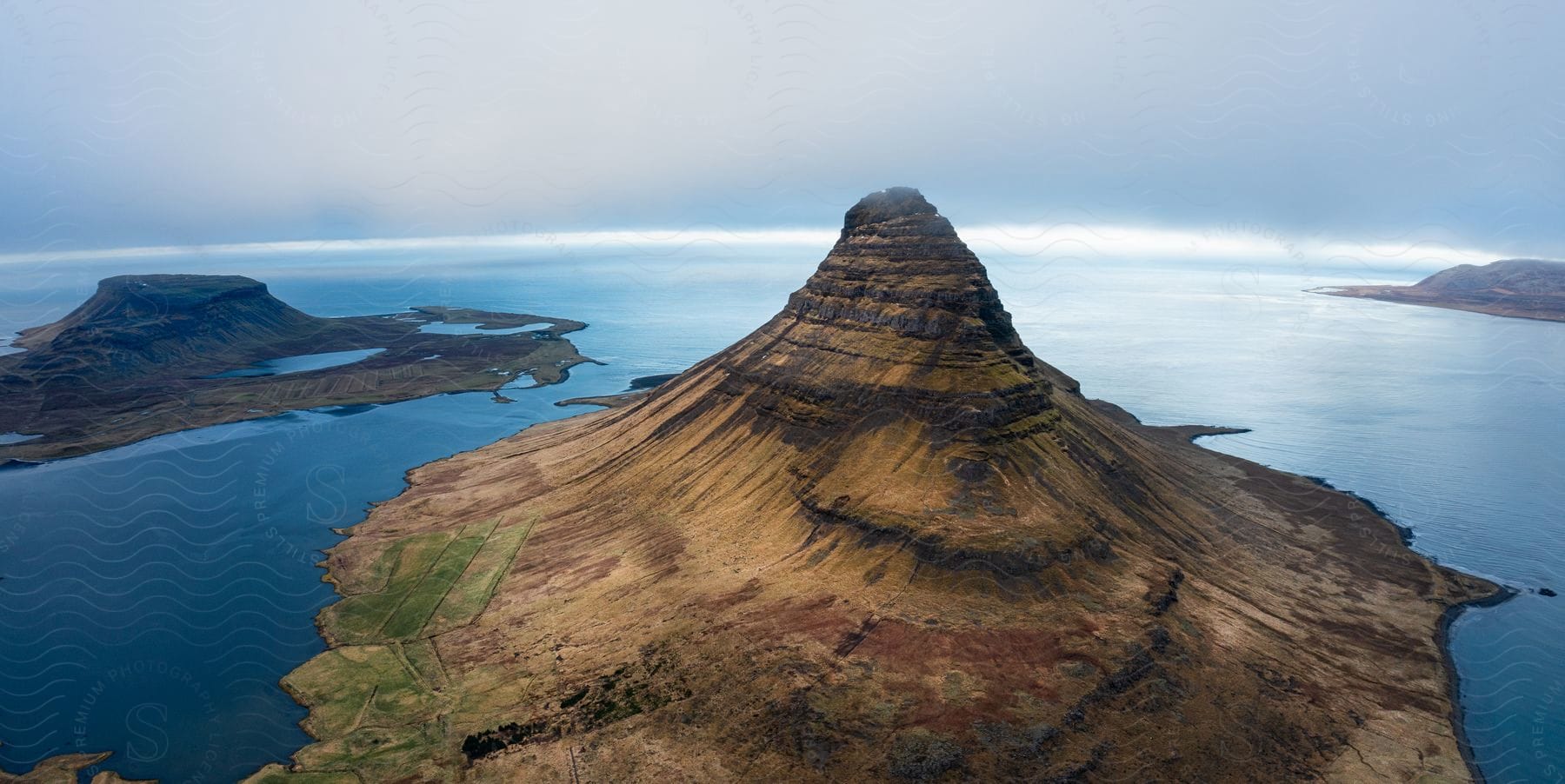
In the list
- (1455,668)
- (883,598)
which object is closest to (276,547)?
(883,598)

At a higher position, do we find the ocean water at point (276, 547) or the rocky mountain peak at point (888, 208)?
the rocky mountain peak at point (888, 208)

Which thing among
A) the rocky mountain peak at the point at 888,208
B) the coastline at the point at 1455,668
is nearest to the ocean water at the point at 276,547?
the coastline at the point at 1455,668

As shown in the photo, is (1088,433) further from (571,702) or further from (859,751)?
(571,702)

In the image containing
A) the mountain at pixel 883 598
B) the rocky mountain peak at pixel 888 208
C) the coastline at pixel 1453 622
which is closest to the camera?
the mountain at pixel 883 598

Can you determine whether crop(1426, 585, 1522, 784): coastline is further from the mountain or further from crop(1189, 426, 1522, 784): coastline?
the mountain

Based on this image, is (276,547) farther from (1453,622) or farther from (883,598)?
(1453,622)

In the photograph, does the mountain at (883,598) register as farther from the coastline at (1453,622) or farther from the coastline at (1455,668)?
the coastline at (1453,622)

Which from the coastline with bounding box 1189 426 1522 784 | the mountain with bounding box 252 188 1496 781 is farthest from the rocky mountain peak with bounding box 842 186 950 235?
the coastline with bounding box 1189 426 1522 784

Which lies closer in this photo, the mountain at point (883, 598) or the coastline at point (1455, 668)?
the mountain at point (883, 598)

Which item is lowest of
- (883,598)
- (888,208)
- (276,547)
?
(276,547)
